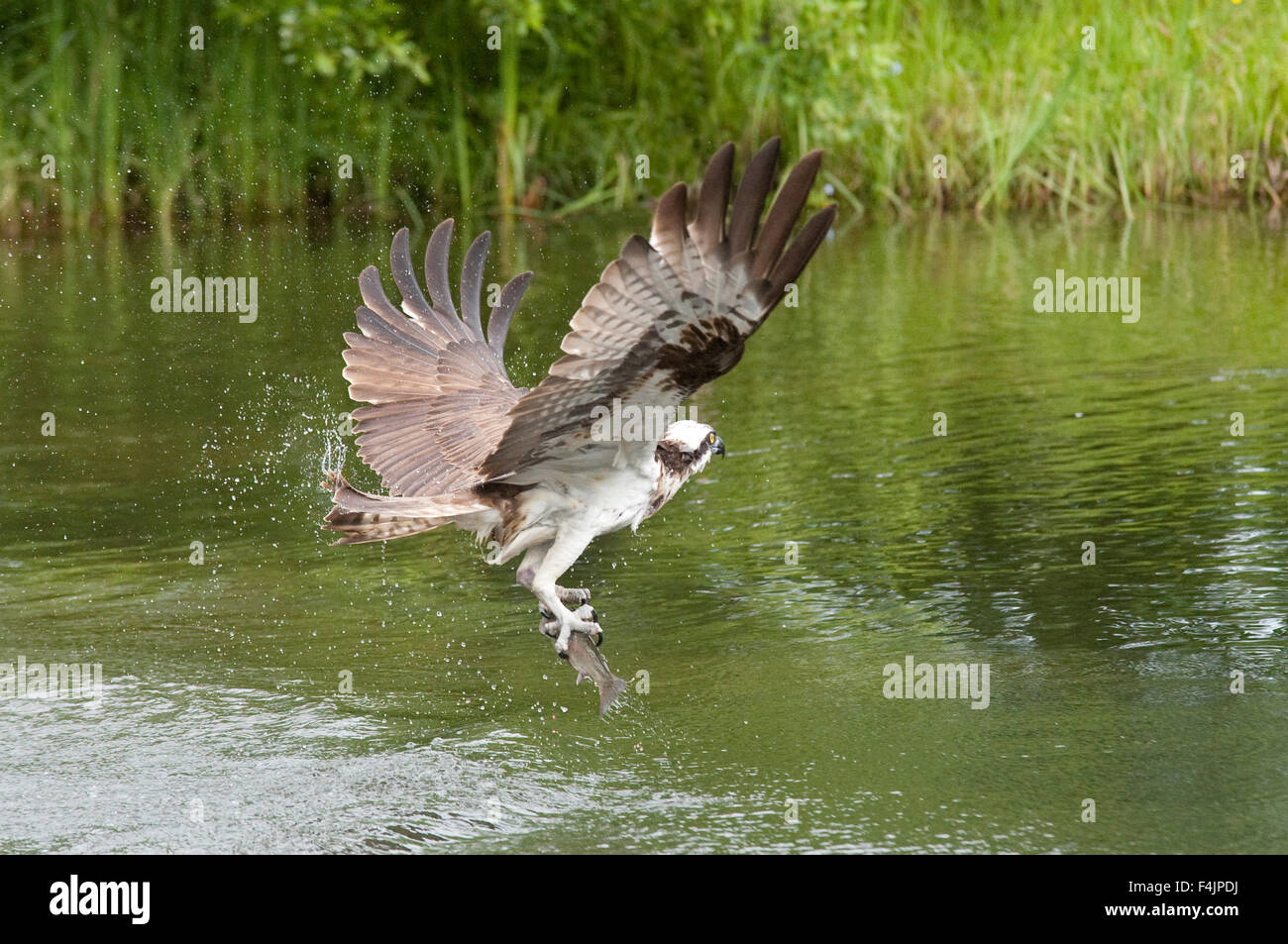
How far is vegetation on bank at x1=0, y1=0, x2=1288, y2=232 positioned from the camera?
15.0 meters

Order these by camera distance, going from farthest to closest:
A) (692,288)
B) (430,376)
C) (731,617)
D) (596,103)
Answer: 1. (596,103)
2. (430,376)
3. (731,617)
4. (692,288)

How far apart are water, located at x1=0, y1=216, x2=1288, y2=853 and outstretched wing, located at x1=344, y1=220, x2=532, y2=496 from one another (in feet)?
2.05

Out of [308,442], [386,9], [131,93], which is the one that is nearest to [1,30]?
[131,93]

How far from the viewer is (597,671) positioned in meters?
5.28

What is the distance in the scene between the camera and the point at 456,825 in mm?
4562

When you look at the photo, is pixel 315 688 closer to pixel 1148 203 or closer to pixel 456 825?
pixel 456 825

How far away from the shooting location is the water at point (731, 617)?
15.1 ft

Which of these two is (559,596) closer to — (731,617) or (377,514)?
(377,514)

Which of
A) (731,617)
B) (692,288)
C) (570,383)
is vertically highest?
(692,288)

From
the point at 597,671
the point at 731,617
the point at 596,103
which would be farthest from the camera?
the point at 596,103

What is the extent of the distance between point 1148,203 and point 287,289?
27.2 feet

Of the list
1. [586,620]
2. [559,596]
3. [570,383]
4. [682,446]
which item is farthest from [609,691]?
[570,383]

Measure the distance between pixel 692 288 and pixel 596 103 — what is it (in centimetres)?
1303

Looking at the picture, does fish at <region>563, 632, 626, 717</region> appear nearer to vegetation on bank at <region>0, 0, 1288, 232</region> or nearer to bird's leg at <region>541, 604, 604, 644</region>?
bird's leg at <region>541, 604, 604, 644</region>
